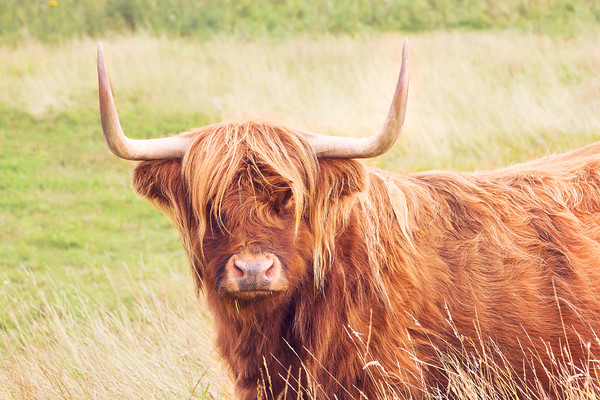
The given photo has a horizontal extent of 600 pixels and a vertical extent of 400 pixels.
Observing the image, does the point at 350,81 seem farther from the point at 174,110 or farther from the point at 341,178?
the point at 341,178

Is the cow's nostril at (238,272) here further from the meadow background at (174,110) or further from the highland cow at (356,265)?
the meadow background at (174,110)

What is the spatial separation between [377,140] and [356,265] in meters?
0.57

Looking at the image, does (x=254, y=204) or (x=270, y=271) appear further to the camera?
(x=254, y=204)

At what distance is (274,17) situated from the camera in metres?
16.2

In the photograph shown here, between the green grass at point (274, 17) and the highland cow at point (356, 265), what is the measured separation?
11.9m

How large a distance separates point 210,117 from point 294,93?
131cm

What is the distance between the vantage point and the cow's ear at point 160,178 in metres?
3.19

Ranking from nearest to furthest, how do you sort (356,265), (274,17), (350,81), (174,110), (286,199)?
(286,199)
(356,265)
(174,110)
(350,81)
(274,17)

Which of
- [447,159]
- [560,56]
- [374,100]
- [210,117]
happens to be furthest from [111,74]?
[560,56]

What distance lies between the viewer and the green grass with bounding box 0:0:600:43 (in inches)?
598

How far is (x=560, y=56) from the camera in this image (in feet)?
38.8

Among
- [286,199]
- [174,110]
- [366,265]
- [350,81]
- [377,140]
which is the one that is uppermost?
[377,140]

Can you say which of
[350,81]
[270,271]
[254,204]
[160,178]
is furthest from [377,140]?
[350,81]

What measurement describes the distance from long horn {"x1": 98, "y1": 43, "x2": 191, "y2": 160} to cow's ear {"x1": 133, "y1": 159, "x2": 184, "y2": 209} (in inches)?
1.7
